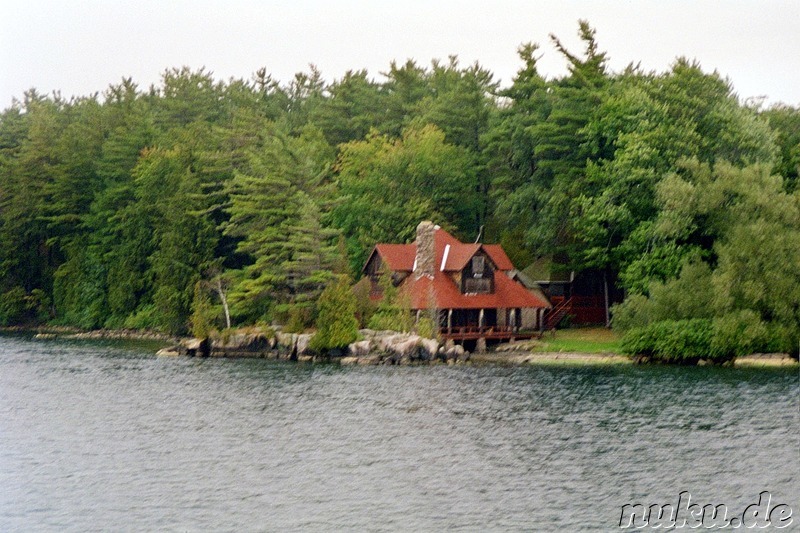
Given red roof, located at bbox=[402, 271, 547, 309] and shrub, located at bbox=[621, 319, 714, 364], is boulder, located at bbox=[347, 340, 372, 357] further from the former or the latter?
shrub, located at bbox=[621, 319, 714, 364]

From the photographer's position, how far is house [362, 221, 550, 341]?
7038cm

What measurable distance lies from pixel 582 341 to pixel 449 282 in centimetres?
827

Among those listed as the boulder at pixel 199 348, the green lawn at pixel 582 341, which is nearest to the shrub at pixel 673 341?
the green lawn at pixel 582 341

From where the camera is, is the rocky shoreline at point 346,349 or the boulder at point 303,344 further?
the boulder at point 303,344

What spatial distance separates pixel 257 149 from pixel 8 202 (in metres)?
30.1

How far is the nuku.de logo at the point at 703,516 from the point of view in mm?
30312

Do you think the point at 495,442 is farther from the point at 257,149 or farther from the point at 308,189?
the point at 257,149

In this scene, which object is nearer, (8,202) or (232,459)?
(232,459)

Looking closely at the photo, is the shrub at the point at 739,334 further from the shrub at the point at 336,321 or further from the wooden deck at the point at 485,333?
the shrub at the point at 336,321

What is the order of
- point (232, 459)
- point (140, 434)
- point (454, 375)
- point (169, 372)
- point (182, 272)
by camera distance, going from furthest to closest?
1. point (182, 272)
2. point (169, 372)
3. point (454, 375)
4. point (140, 434)
5. point (232, 459)

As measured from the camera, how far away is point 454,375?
59.6m

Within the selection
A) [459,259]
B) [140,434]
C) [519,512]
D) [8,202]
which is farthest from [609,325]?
[8,202]

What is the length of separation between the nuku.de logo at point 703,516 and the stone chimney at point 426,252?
39878 millimetres

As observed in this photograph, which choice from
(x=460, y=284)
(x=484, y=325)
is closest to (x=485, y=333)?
(x=484, y=325)
